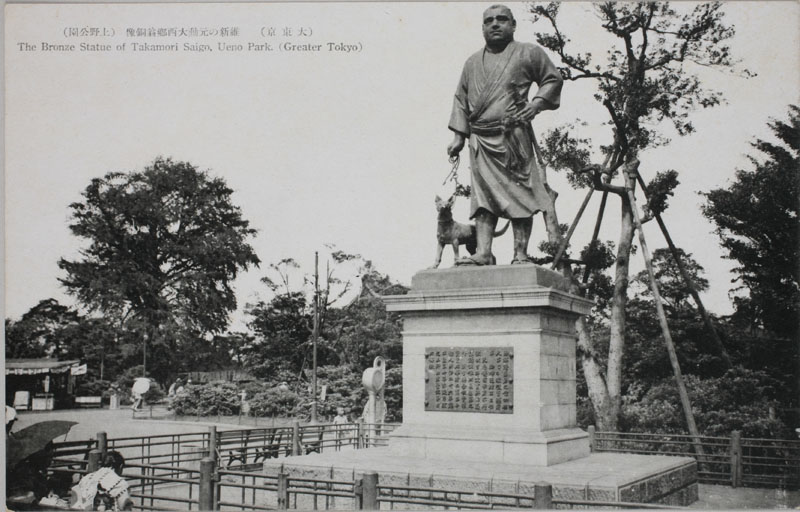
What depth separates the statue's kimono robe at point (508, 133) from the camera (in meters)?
9.16

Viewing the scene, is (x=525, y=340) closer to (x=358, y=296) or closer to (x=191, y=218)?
(x=358, y=296)

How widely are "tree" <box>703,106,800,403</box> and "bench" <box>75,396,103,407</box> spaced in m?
27.5

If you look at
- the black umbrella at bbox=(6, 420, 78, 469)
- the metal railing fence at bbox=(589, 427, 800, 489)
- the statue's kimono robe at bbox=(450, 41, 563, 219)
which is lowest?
the metal railing fence at bbox=(589, 427, 800, 489)

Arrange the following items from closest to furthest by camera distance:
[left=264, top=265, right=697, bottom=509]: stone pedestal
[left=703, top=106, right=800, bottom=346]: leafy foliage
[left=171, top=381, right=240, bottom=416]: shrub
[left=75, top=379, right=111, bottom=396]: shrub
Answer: [left=264, top=265, right=697, bottom=509]: stone pedestal
[left=703, top=106, right=800, bottom=346]: leafy foliage
[left=171, top=381, right=240, bottom=416]: shrub
[left=75, top=379, right=111, bottom=396]: shrub

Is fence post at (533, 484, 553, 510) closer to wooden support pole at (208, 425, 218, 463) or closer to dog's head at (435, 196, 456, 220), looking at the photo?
dog's head at (435, 196, 456, 220)

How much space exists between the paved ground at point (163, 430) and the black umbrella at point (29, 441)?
706 centimetres

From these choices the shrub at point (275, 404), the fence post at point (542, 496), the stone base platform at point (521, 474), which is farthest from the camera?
the shrub at point (275, 404)

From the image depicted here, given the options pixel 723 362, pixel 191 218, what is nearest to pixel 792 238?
pixel 723 362

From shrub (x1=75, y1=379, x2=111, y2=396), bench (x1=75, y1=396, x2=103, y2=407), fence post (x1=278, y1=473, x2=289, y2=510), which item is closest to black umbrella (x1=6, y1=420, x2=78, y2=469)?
fence post (x1=278, y1=473, x2=289, y2=510)

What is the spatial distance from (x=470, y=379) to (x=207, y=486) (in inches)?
126

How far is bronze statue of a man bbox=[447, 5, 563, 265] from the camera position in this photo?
9148 millimetres

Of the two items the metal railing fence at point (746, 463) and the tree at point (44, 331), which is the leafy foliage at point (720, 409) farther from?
the tree at point (44, 331)

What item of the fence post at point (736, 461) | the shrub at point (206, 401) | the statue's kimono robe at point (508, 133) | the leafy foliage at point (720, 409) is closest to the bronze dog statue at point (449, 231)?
the statue's kimono robe at point (508, 133)

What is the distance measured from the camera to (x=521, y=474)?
748cm
